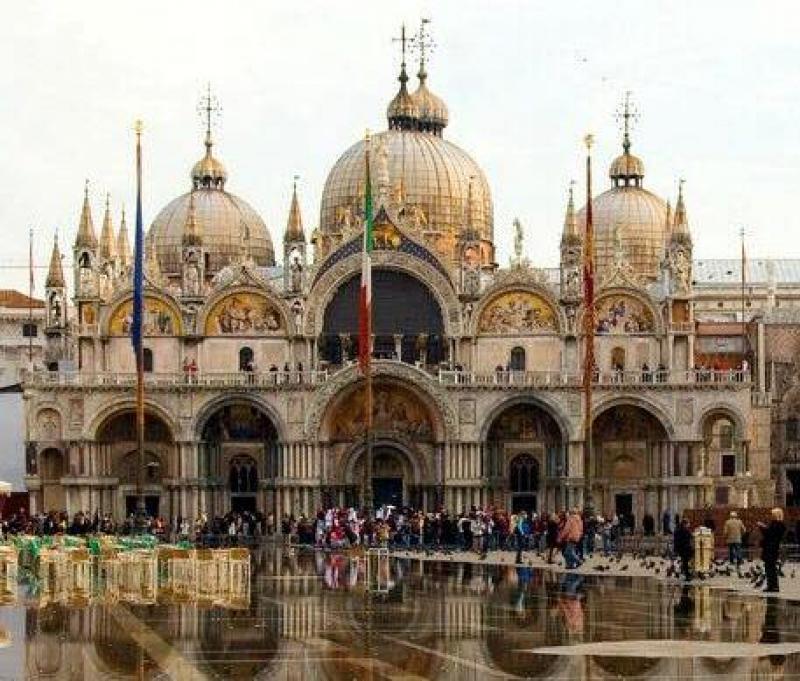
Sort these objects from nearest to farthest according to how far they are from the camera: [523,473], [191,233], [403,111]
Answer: [523,473] → [191,233] → [403,111]

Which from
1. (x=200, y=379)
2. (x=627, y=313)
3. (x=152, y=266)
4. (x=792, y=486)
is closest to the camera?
(x=200, y=379)

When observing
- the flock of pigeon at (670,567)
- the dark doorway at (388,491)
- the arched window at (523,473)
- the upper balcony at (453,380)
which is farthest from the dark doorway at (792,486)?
the flock of pigeon at (670,567)

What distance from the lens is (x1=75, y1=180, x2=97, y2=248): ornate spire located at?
8944cm

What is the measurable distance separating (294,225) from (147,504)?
521 inches

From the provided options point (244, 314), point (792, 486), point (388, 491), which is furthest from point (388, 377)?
point (792, 486)

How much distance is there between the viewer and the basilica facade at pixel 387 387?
84062 mm

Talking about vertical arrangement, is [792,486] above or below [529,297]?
below

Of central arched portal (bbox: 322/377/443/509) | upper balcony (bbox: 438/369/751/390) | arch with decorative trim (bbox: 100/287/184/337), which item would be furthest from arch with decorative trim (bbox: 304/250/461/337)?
arch with decorative trim (bbox: 100/287/184/337)

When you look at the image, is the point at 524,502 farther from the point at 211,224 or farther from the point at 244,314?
the point at 211,224

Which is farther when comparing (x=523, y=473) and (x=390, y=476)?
(x=390, y=476)

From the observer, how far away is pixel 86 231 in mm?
90062

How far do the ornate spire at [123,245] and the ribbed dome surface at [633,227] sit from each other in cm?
2349

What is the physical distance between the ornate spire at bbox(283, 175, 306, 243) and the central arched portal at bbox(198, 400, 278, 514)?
7506 millimetres

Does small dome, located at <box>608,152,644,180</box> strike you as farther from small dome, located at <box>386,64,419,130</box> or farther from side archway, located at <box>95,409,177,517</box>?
side archway, located at <box>95,409,177,517</box>
